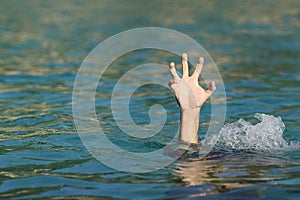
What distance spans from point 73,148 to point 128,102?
2.98m

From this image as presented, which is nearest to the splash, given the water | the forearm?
the water

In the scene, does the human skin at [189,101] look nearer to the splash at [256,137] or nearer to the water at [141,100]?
the water at [141,100]

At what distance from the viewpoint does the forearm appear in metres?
6.75

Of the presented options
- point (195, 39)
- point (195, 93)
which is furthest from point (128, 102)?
point (195, 39)

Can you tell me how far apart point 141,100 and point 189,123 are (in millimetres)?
3746

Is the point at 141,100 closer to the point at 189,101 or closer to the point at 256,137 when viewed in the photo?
the point at 256,137

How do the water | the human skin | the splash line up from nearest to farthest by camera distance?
the water
the human skin
the splash

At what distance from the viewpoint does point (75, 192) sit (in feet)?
18.9

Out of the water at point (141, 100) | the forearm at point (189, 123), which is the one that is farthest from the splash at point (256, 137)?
the forearm at point (189, 123)

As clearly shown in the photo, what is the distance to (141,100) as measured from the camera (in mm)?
10453

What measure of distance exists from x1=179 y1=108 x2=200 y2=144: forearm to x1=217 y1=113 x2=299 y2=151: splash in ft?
1.58

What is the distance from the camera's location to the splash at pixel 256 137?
7188 millimetres

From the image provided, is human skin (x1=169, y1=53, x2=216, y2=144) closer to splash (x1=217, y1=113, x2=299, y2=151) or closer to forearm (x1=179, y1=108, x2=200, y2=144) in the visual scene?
forearm (x1=179, y1=108, x2=200, y2=144)

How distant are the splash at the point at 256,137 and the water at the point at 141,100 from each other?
21mm
